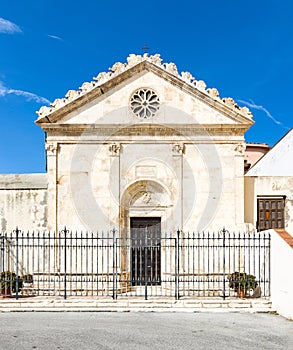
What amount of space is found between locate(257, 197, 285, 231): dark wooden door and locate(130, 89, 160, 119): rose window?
5670mm

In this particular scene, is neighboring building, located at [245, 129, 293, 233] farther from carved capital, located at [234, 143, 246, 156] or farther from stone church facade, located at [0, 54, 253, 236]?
carved capital, located at [234, 143, 246, 156]

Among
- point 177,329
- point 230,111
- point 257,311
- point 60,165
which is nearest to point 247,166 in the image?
point 230,111

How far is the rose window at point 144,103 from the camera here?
61.5ft

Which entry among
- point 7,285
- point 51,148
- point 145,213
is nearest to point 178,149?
point 145,213

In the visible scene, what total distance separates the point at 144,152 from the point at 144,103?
6.46 feet

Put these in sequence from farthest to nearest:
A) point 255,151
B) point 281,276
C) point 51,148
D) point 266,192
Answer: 1. point 255,151
2. point 266,192
3. point 51,148
4. point 281,276

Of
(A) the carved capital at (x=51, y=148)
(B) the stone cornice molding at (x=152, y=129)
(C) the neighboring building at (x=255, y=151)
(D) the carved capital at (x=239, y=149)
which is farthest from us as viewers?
(C) the neighboring building at (x=255, y=151)

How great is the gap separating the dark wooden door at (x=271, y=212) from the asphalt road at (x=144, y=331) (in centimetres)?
672

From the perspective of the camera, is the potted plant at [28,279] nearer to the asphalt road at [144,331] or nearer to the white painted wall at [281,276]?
the asphalt road at [144,331]

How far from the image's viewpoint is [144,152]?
18.7 m

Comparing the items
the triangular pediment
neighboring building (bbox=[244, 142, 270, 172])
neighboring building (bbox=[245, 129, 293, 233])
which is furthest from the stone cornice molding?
neighboring building (bbox=[244, 142, 270, 172])

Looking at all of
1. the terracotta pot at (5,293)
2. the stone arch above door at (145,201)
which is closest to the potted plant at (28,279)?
the terracotta pot at (5,293)

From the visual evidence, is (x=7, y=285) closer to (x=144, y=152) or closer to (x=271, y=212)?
(x=144, y=152)

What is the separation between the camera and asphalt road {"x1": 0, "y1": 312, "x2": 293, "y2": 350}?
31.6 ft
